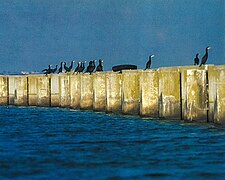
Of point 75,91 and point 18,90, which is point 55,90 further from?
point 18,90

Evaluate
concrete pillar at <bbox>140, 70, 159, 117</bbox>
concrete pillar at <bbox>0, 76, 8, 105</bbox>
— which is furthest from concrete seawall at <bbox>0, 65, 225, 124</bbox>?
concrete pillar at <bbox>0, 76, 8, 105</bbox>

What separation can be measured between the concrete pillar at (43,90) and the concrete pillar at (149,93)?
17.2 metres

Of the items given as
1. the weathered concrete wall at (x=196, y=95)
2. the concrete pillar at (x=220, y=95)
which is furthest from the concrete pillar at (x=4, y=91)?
Result: the concrete pillar at (x=220, y=95)

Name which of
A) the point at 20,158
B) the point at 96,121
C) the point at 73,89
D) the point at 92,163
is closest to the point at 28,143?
the point at 20,158

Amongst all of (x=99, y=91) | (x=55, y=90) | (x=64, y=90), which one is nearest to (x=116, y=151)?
(x=99, y=91)

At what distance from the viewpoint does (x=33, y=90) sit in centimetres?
4409

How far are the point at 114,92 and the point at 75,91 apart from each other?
304 inches

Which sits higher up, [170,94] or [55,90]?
[55,90]

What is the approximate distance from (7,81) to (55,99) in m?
6.57

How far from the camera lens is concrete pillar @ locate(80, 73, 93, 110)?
1421 inches

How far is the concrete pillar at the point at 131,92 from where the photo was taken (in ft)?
93.6

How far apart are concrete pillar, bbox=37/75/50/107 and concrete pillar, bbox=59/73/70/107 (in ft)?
7.50

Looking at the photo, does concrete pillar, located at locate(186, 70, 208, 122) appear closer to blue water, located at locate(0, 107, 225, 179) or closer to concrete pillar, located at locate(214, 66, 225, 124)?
blue water, located at locate(0, 107, 225, 179)

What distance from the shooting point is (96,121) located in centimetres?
2750
